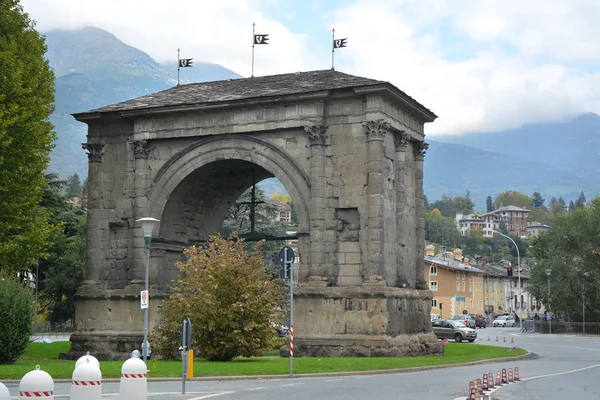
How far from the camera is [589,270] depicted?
7244 cm

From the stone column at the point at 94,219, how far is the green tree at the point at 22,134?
17.5 ft

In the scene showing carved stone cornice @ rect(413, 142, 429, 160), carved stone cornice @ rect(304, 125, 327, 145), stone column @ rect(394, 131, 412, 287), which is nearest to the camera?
carved stone cornice @ rect(304, 125, 327, 145)

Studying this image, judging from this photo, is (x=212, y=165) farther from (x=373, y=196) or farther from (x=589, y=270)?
(x=589, y=270)

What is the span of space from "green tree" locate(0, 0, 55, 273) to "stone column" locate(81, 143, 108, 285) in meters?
5.33

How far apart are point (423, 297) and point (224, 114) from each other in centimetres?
1068

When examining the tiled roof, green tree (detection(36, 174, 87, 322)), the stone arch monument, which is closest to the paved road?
the stone arch monument

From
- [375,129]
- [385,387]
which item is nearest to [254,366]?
[385,387]

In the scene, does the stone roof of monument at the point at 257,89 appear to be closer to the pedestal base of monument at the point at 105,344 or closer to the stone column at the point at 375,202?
the stone column at the point at 375,202

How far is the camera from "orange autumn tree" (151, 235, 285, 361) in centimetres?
2909

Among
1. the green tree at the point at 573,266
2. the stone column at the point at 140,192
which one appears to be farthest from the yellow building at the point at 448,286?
the stone column at the point at 140,192

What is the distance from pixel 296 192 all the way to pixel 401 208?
171 inches

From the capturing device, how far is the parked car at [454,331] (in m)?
51.5

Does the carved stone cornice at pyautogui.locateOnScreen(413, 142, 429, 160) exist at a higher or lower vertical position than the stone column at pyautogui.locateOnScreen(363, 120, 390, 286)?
higher

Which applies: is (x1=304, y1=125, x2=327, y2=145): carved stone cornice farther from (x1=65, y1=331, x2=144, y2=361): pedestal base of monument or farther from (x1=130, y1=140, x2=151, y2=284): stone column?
(x1=65, y1=331, x2=144, y2=361): pedestal base of monument
